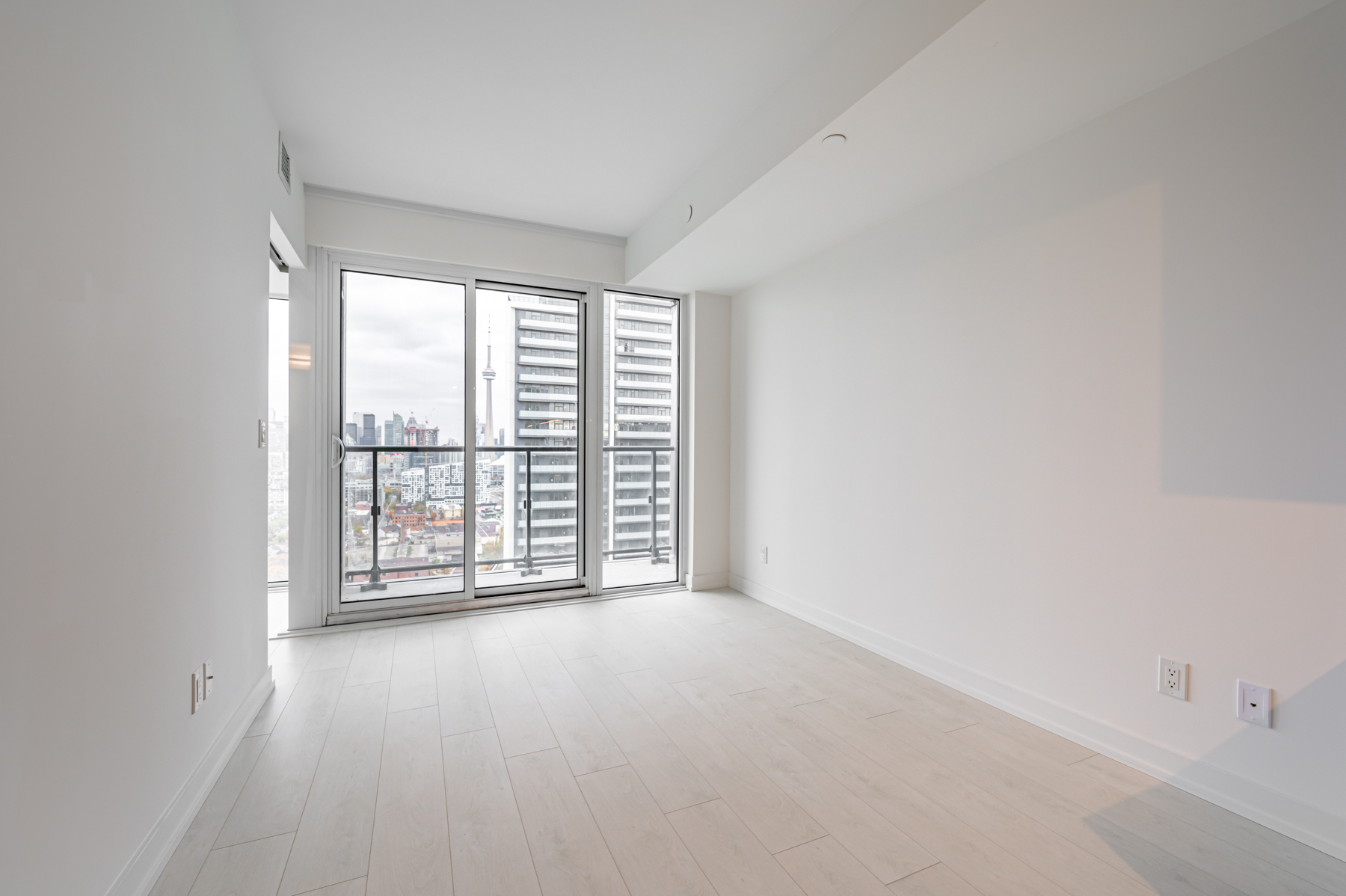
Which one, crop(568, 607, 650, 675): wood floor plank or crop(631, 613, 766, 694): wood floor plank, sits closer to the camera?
crop(631, 613, 766, 694): wood floor plank

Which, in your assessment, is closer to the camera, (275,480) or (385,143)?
(385,143)

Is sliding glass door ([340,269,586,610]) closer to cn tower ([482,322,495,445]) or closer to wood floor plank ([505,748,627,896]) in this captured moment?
cn tower ([482,322,495,445])

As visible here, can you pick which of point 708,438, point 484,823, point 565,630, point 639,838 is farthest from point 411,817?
point 708,438

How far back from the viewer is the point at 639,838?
5.34 ft

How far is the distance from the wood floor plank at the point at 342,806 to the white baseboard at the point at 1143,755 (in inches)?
92.0

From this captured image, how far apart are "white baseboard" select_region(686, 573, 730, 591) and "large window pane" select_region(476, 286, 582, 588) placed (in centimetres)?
85

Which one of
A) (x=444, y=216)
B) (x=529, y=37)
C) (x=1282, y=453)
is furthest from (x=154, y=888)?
(x=444, y=216)

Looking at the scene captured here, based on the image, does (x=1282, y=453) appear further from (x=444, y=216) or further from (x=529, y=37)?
(x=444, y=216)

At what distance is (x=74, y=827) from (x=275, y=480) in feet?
8.78

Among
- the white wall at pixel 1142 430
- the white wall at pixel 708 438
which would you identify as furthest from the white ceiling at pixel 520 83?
the white wall at pixel 708 438

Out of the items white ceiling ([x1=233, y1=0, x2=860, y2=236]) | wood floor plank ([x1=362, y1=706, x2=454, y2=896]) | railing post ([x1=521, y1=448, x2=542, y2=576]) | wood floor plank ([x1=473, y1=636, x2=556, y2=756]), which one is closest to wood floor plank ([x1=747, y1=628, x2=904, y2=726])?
wood floor plank ([x1=473, y1=636, x2=556, y2=756])

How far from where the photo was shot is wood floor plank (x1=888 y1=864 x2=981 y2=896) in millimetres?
1416

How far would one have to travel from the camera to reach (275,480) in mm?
3473

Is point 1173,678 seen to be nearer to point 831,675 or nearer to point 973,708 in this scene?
point 973,708
